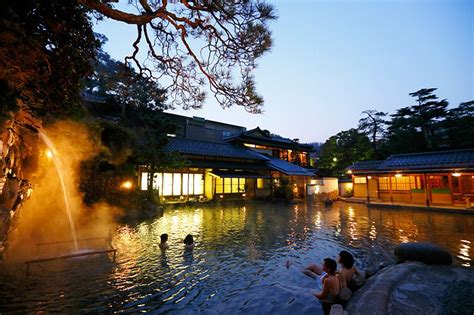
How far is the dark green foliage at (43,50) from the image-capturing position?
351 centimetres

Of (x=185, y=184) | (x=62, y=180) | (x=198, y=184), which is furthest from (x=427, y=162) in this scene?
(x=62, y=180)

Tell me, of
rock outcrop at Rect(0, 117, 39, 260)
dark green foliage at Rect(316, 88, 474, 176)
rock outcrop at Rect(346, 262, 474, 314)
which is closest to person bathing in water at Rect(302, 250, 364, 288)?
rock outcrop at Rect(346, 262, 474, 314)

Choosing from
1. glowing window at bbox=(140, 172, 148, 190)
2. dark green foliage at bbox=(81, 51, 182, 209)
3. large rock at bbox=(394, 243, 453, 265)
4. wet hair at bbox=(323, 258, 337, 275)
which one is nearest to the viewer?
wet hair at bbox=(323, 258, 337, 275)

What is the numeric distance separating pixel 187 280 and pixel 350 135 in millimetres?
35452

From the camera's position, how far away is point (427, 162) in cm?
1797

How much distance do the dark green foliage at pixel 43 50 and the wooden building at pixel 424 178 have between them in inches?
864

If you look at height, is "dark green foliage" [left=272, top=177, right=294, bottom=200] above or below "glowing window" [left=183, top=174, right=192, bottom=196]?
below

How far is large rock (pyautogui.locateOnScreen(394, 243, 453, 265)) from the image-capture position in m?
5.44

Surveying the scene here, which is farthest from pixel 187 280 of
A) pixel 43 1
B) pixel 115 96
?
pixel 115 96

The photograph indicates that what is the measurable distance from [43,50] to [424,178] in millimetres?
22762

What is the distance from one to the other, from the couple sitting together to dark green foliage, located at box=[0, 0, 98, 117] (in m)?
6.32

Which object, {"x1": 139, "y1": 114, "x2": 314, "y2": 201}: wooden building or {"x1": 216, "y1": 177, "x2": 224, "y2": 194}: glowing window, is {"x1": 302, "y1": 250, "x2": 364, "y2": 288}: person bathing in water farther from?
{"x1": 216, "y1": 177, "x2": 224, "y2": 194}: glowing window

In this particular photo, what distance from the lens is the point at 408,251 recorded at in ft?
18.9

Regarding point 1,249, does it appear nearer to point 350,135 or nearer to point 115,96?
point 115,96
